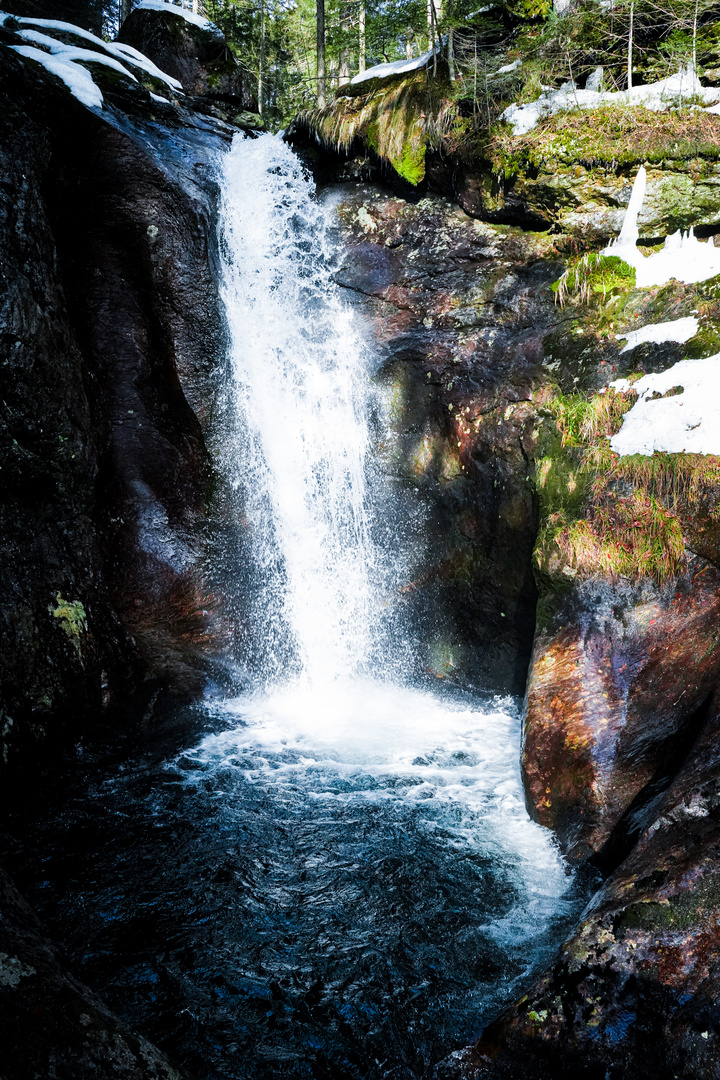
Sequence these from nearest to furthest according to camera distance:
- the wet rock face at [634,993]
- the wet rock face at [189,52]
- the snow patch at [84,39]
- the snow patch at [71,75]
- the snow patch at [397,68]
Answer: the wet rock face at [634,993] < the snow patch at [71,75] < the snow patch at [84,39] < the snow patch at [397,68] < the wet rock face at [189,52]

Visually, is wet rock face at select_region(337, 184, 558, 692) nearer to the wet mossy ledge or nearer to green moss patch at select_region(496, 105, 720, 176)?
the wet mossy ledge

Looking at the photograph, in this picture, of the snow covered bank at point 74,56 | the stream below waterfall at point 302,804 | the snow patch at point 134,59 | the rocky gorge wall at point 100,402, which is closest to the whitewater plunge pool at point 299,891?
the stream below waterfall at point 302,804

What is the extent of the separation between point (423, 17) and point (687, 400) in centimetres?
1239

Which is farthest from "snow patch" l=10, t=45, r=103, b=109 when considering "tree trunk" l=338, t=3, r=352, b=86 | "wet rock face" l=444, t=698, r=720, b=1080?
"wet rock face" l=444, t=698, r=720, b=1080

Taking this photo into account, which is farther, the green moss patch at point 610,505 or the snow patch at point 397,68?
the snow patch at point 397,68

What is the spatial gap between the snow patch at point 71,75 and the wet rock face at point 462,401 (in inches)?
Result: 155

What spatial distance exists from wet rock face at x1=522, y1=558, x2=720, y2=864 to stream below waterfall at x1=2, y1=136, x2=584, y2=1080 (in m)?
0.46

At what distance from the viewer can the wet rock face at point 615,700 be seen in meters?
4.75

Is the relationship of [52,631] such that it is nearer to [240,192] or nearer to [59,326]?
[59,326]

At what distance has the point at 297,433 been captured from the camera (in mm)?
9109

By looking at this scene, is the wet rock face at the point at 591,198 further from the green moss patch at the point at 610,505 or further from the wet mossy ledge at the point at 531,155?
the green moss patch at the point at 610,505

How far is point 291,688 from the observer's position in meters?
8.29

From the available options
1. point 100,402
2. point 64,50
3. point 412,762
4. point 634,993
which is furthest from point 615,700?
point 64,50

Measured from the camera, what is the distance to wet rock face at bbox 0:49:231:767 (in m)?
6.28
